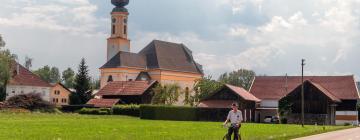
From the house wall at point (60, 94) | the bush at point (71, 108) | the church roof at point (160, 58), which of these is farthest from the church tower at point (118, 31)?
the bush at point (71, 108)

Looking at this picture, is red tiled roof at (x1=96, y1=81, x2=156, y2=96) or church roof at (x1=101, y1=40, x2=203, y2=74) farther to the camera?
church roof at (x1=101, y1=40, x2=203, y2=74)

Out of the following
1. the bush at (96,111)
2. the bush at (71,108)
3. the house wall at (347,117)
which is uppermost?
the bush at (71,108)

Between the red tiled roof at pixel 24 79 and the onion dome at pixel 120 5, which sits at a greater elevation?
the onion dome at pixel 120 5

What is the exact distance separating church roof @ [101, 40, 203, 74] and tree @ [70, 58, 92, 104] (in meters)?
15.0

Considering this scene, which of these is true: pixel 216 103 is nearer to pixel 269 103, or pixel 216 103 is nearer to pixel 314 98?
pixel 314 98

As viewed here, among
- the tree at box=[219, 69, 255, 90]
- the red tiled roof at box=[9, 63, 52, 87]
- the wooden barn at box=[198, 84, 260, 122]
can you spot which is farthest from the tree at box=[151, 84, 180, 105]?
the tree at box=[219, 69, 255, 90]

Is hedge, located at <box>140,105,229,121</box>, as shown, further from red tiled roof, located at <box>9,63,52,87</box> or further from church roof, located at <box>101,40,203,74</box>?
church roof, located at <box>101,40,203,74</box>

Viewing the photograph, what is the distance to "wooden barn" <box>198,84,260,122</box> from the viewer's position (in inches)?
3187

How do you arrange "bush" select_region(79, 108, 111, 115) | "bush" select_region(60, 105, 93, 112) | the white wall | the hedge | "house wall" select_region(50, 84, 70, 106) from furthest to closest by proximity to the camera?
→ "house wall" select_region(50, 84, 70, 106) < the white wall < "bush" select_region(60, 105, 93, 112) < "bush" select_region(79, 108, 111, 115) < the hedge

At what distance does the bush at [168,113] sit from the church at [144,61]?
3278 cm

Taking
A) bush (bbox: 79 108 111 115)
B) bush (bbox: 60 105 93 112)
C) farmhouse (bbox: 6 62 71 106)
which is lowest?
bush (bbox: 79 108 111 115)

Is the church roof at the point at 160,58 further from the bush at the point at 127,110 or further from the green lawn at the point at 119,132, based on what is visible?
the green lawn at the point at 119,132

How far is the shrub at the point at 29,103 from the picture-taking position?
249ft

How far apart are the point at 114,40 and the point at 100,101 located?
4355 cm
